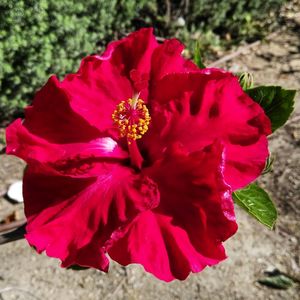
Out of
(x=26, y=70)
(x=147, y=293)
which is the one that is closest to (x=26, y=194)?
(x=147, y=293)

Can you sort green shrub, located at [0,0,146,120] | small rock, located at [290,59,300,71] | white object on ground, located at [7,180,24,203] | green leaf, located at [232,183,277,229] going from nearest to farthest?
green leaf, located at [232,183,277,229], green shrub, located at [0,0,146,120], white object on ground, located at [7,180,24,203], small rock, located at [290,59,300,71]

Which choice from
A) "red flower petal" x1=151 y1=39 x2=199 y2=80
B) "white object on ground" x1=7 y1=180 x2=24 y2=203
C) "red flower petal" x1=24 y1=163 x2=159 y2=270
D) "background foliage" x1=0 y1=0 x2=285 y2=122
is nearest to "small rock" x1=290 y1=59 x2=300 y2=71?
"background foliage" x1=0 y1=0 x2=285 y2=122

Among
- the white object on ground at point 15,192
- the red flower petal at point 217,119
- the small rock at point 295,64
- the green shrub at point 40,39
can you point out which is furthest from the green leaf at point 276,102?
the small rock at point 295,64

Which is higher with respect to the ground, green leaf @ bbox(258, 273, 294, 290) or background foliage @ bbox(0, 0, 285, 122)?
background foliage @ bbox(0, 0, 285, 122)

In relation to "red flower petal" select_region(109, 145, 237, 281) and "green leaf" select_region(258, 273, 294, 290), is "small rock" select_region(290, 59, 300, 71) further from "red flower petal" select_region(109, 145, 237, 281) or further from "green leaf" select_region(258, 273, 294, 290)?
"red flower petal" select_region(109, 145, 237, 281)

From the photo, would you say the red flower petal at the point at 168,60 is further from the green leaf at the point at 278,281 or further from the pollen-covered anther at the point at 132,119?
the green leaf at the point at 278,281

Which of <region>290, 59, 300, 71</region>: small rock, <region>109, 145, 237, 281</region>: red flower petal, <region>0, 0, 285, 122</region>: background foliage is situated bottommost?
<region>290, 59, 300, 71</region>: small rock

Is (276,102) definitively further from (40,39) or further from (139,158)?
(40,39)

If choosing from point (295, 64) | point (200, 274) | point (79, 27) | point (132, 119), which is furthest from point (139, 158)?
point (295, 64)
